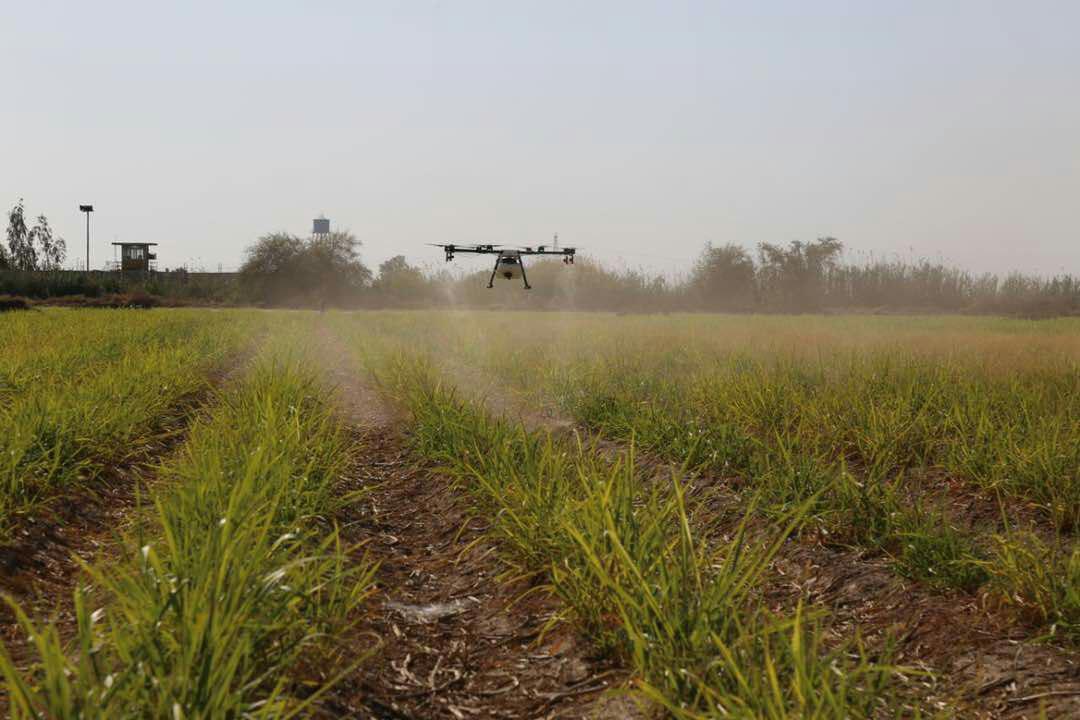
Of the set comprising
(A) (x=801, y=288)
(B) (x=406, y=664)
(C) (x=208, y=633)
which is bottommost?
(B) (x=406, y=664)

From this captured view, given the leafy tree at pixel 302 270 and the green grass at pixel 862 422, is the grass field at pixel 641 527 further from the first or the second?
the leafy tree at pixel 302 270

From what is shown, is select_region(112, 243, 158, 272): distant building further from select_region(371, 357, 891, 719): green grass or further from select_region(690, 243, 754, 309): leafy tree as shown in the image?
select_region(371, 357, 891, 719): green grass

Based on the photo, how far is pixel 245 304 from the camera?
48.0 meters

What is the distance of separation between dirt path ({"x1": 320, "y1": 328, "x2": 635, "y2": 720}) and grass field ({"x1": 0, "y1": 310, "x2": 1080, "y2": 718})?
0.07 meters

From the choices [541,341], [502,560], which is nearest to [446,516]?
[502,560]

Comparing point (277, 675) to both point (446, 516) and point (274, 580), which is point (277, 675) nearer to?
point (274, 580)

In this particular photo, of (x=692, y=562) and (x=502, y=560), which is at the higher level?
(x=692, y=562)

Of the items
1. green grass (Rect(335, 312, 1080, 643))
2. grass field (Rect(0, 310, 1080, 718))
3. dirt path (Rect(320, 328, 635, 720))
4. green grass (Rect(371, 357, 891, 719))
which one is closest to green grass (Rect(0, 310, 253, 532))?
grass field (Rect(0, 310, 1080, 718))

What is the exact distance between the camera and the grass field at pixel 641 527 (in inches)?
104

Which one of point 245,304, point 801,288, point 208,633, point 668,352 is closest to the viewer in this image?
point 208,633

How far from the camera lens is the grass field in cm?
263

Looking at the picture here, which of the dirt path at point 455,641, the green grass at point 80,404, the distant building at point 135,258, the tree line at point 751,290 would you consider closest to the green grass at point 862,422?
the dirt path at point 455,641

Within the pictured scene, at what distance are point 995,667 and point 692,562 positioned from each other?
1.22m

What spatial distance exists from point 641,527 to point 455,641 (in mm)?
880
